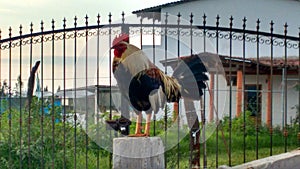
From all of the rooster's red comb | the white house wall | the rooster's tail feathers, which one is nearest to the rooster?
the rooster's red comb

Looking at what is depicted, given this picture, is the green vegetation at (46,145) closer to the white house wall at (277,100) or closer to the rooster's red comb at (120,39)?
the rooster's red comb at (120,39)

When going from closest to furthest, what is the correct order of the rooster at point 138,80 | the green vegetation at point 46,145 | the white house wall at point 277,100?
1. the rooster at point 138,80
2. the green vegetation at point 46,145
3. the white house wall at point 277,100

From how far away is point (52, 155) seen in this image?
6605mm

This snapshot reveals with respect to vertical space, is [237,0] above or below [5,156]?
above

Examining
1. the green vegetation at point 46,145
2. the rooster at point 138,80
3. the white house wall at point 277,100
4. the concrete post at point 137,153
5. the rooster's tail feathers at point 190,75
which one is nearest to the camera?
the concrete post at point 137,153

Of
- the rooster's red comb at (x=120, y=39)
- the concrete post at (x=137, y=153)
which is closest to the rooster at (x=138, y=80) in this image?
the rooster's red comb at (x=120, y=39)

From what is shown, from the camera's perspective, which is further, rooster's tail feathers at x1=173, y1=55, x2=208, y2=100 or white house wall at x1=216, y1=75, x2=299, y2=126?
white house wall at x1=216, y1=75, x2=299, y2=126

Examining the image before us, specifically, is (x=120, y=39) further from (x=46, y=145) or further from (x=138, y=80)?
(x=46, y=145)

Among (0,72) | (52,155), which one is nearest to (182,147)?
(52,155)

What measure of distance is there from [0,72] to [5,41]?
1.57 ft

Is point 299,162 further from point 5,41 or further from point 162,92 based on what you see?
point 5,41

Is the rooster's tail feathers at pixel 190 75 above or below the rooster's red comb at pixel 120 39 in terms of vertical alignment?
below

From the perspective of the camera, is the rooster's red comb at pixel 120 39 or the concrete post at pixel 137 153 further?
the rooster's red comb at pixel 120 39

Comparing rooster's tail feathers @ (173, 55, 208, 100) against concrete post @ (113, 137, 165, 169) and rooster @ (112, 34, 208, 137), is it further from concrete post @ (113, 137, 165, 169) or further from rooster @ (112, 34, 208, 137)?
concrete post @ (113, 137, 165, 169)
